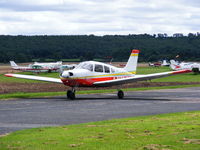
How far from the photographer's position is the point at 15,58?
170m

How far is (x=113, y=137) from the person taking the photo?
12664 millimetres

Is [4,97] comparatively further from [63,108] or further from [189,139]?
[189,139]

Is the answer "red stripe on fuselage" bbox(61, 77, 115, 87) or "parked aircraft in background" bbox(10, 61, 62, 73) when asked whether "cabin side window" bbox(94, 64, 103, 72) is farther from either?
"parked aircraft in background" bbox(10, 61, 62, 73)

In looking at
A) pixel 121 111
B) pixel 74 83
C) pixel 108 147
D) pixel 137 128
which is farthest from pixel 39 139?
pixel 74 83

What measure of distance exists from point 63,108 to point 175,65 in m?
64.8

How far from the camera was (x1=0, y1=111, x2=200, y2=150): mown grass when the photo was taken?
11312 millimetres

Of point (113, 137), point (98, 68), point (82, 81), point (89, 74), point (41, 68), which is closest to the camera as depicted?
point (113, 137)

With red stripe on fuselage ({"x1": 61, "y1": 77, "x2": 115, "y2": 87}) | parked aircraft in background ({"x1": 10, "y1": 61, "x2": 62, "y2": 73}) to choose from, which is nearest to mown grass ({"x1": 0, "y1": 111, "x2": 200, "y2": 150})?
red stripe on fuselage ({"x1": 61, "y1": 77, "x2": 115, "y2": 87})

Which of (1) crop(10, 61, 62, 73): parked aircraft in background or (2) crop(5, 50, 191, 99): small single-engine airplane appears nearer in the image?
(2) crop(5, 50, 191, 99): small single-engine airplane

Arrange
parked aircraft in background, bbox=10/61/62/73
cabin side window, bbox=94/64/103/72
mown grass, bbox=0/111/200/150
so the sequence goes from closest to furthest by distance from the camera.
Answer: mown grass, bbox=0/111/200/150 < cabin side window, bbox=94/64/103/72 < parked aircraft in background, bbox=10/61/62/73

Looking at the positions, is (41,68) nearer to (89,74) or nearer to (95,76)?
(95,76)

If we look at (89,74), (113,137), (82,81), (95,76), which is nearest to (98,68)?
(95,76)

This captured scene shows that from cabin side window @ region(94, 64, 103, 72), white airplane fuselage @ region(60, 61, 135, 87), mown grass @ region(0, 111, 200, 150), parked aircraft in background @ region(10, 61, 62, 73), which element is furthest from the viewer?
parked aircraft in background @ region(10, 61, 62, 73)

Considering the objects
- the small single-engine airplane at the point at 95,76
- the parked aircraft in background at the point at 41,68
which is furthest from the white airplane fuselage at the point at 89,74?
the parked aircraft in background at the point at 41,68
